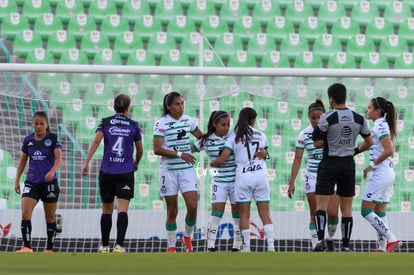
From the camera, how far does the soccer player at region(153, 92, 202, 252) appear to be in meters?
9.77

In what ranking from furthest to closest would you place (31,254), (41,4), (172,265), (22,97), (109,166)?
(41,4) → (22,97) → (109,166) → (31,254) → (172,265)

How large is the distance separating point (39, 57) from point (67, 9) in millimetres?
1289

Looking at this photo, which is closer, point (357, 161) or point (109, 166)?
point (109, 166)

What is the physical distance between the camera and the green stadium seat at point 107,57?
49.4ft

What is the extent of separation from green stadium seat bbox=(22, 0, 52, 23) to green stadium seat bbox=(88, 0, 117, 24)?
25.9 inches

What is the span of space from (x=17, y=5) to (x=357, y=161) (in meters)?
6.60

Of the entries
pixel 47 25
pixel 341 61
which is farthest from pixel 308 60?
pixel 47 25

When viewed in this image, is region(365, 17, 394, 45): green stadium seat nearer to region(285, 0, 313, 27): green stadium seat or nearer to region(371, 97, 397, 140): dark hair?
region(285, 0, 313, 27): green stadium seat

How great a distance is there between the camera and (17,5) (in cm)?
1584

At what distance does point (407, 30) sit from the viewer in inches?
628

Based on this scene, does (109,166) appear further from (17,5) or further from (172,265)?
(17,5)

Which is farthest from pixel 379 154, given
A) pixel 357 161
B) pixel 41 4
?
pixel 41 4

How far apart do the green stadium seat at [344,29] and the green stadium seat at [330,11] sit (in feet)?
0.38

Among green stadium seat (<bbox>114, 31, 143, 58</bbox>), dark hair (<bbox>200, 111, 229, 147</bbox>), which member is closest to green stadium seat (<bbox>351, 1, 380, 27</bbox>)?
green stadium seat (<bbox>114, 31, 143, 58</bbox>)
